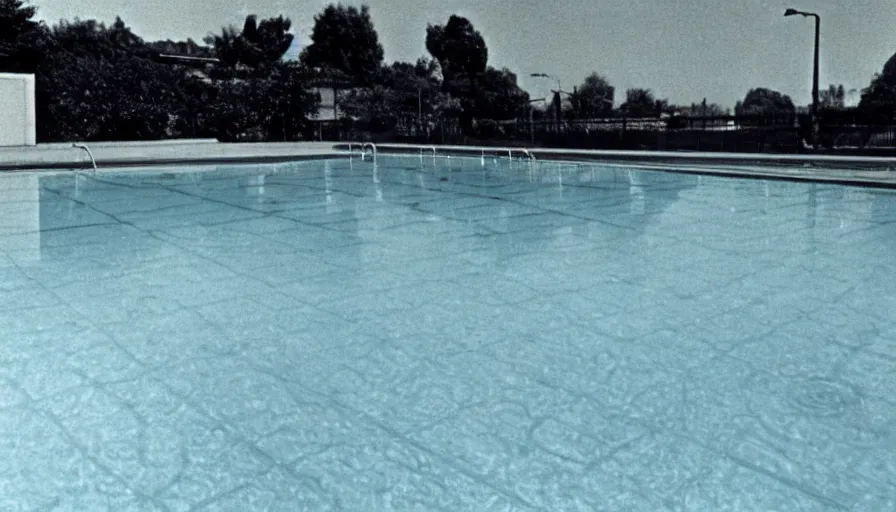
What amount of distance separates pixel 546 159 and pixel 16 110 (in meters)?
12.7

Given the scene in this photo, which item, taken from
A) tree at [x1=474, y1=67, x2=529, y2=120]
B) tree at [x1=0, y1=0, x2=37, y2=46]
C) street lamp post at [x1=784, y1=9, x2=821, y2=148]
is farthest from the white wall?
tree at [x1=474, y1=67, x2=529, y2=120]

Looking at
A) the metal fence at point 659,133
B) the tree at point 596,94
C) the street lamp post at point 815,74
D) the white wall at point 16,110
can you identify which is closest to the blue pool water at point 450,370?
the white wall at point 16,110

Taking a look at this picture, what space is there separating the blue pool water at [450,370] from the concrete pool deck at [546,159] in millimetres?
6545

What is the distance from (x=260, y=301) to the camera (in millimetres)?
4633

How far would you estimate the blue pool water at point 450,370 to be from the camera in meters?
2.31

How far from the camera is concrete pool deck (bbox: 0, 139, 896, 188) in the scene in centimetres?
1358

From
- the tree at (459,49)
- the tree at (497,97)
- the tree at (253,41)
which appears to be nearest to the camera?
the tree at (253,41)

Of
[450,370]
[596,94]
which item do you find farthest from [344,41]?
[450,370]

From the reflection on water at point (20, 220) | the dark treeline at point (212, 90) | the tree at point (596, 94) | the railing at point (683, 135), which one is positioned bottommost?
the reflection on water at point (20, 220)

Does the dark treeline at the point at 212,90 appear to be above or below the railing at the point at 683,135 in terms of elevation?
above

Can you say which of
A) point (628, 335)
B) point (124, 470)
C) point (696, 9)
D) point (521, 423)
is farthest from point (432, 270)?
point (696, 9)

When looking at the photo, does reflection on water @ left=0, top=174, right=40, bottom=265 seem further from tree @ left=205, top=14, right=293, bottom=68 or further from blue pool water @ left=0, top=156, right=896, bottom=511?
tree @ left=205, top=14, right=293, bottom=68

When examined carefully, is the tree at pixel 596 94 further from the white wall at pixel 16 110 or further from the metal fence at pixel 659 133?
the white wall at pixel 16 110

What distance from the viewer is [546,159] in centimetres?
1980
